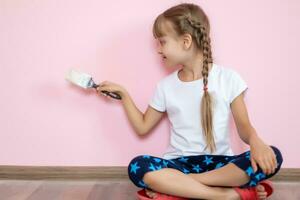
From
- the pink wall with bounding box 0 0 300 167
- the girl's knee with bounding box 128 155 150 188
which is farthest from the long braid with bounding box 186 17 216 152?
the girl's knee with bounding box 128 155 150 188

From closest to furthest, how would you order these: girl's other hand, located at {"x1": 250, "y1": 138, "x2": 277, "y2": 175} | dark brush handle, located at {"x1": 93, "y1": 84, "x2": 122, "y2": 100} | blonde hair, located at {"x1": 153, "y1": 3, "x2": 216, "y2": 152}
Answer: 1. girl's other hand, located at {"x1": 250, "y1": 138, "x2": 277, "y2": 175}
2. blonde hair, located at {"x1": 153, "y1": 3, "x2": 216, "y2": 152}
3. dark brush handle, located at {"x1": 93, "y1": 84, "x2": 122, "y2": 100}

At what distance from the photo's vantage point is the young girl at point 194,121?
1.08m

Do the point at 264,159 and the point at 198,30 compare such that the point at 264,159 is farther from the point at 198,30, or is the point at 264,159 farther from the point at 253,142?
the point at 198,30

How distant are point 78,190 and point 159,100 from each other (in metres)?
0.38

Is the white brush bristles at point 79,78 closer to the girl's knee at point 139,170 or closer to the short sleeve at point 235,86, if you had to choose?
the girl's knee at point 139,170

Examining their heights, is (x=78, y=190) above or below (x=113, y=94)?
below

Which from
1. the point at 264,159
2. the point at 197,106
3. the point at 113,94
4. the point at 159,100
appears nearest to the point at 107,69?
the point at 113,94

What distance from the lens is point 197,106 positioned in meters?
1.22

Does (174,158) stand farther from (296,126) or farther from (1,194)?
(1,194)

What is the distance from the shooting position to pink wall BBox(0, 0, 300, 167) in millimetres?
1269

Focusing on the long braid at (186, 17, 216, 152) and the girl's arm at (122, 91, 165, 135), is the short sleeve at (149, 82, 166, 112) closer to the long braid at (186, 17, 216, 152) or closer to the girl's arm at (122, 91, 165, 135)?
the girl's arm at (122, 91, 165, 135)

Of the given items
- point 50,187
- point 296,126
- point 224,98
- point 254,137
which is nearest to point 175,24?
point 224,98

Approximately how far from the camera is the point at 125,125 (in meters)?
1.34

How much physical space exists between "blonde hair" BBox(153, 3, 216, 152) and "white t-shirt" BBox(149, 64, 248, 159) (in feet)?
0.06
